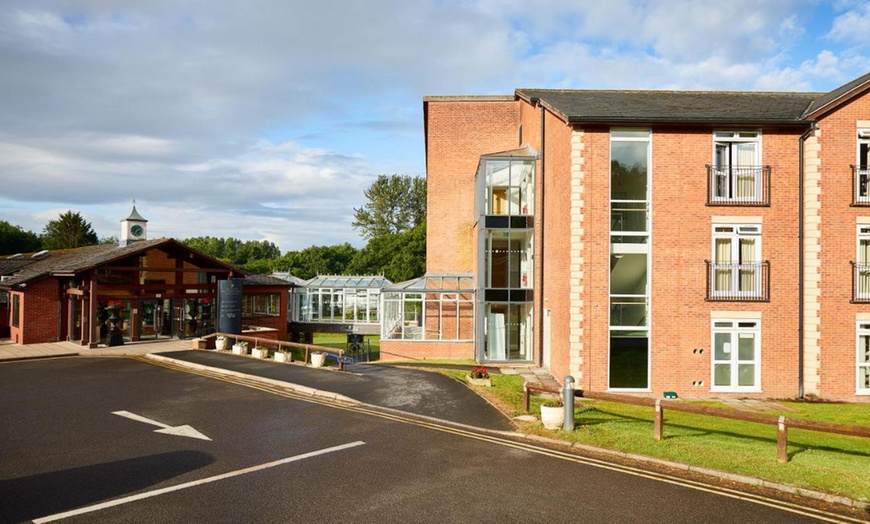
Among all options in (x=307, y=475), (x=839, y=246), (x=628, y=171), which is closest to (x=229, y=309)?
(x=307, y=475)

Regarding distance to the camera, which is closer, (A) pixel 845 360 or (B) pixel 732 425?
(B) pixel 732 425

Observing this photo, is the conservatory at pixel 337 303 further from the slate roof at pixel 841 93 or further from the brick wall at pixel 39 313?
the slate roof at pixel 841 93

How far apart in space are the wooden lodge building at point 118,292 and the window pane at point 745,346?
2277 cm

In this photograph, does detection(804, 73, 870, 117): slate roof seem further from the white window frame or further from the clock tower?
the clock tower

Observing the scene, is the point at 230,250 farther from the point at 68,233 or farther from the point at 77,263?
the point at 77,263

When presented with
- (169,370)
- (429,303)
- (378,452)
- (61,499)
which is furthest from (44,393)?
(429,303)

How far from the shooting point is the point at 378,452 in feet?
33.0

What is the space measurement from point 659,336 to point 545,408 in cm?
671

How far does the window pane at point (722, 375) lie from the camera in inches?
650

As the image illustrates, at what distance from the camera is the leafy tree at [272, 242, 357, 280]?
86.5m

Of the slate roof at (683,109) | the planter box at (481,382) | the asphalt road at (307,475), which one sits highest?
the slate roof at (683,109)

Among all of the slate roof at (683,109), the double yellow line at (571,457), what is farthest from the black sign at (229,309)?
the slate roof at (683,109)

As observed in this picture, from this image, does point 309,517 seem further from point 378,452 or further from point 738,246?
point 738,246

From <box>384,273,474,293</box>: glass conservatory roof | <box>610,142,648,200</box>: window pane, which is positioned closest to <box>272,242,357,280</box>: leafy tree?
<box>384,273,474,293</box>: glass conservatory roof
